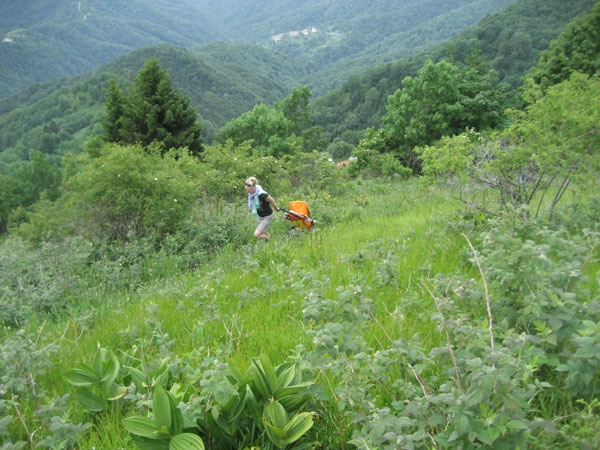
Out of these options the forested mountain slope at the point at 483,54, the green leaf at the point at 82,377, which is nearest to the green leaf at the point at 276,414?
the green leaf at the point at 82,377

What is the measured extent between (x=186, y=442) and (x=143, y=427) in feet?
0.72

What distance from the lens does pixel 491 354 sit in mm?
1233

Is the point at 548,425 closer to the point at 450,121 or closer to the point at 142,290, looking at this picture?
the point at 142,290

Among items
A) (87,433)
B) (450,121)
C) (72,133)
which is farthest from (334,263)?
(72,133)

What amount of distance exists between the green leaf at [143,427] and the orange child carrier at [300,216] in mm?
5848

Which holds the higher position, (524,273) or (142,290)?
(524,273)

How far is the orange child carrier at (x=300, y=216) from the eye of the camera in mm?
7324

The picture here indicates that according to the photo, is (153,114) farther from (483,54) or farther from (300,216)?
(483,54)

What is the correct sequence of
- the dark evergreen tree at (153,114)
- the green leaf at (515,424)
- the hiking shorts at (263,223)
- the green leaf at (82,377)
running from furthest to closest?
the dark evergreen tree at (153,114) < the hiking shorts at (263,223) < the green leaf at (82,377) < the green leaf at (515,424)

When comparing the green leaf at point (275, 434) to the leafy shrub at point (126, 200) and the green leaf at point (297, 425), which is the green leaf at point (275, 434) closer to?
the green leaf at point (297, 425)

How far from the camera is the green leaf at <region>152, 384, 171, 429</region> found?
1462 millimetres

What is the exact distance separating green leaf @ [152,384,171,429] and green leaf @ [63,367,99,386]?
2.66 ft

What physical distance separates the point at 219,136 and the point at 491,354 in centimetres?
5001

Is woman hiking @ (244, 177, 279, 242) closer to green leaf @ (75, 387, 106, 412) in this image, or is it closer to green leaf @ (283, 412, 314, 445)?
green leaf @ (75, 387, 106, 412)
